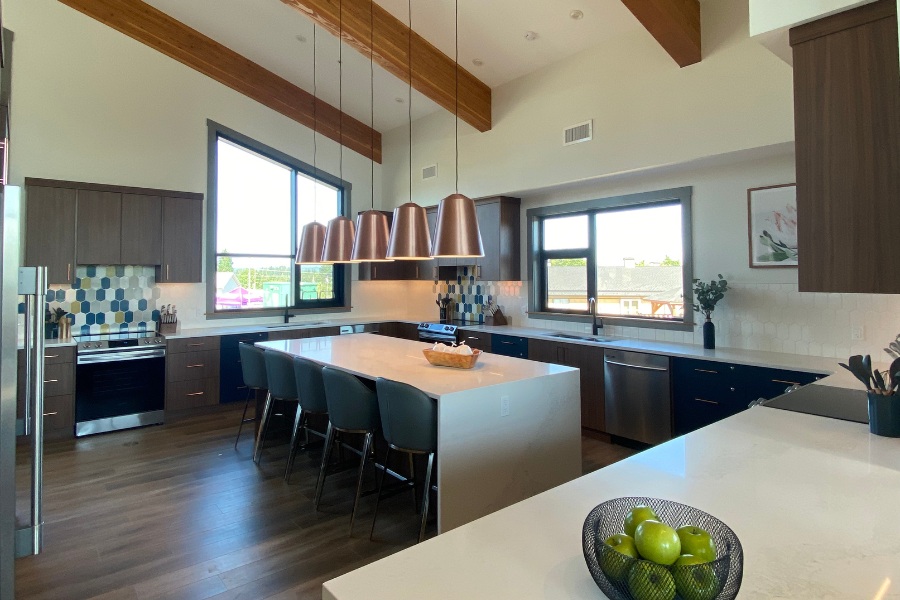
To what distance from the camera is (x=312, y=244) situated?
13.4ft

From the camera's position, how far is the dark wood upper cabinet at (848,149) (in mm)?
1512

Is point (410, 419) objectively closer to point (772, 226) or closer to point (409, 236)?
point (409, 236)

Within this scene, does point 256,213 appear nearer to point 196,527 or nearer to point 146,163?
point 146,163

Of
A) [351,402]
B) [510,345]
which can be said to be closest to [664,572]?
[351,402]

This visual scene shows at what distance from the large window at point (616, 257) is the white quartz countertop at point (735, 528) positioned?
300cm

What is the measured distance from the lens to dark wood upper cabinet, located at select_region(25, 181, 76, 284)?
4.55 m

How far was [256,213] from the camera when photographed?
245 inches

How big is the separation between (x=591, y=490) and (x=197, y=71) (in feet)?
20.3

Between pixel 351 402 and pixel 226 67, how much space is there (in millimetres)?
4772

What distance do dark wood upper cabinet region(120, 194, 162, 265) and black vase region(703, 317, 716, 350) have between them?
17.2 ft

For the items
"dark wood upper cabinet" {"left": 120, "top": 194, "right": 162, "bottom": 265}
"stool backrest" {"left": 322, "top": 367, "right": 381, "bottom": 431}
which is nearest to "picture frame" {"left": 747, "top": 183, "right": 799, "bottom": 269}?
"stool backrest" {"left": 322, "top": 367, "right": 381, "bottom": 431}

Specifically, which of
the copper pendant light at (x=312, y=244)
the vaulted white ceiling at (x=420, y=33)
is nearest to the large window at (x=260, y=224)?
the vaulted white ceiling at (x=420, y=33)

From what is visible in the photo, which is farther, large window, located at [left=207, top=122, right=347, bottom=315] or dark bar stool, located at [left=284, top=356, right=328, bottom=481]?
large window, located at [left=207, top=122, right=347, bottom=315]

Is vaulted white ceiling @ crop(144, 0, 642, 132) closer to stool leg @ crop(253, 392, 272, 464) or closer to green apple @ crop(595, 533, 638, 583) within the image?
stool leg @ crop(253, 392, 272, 464)
